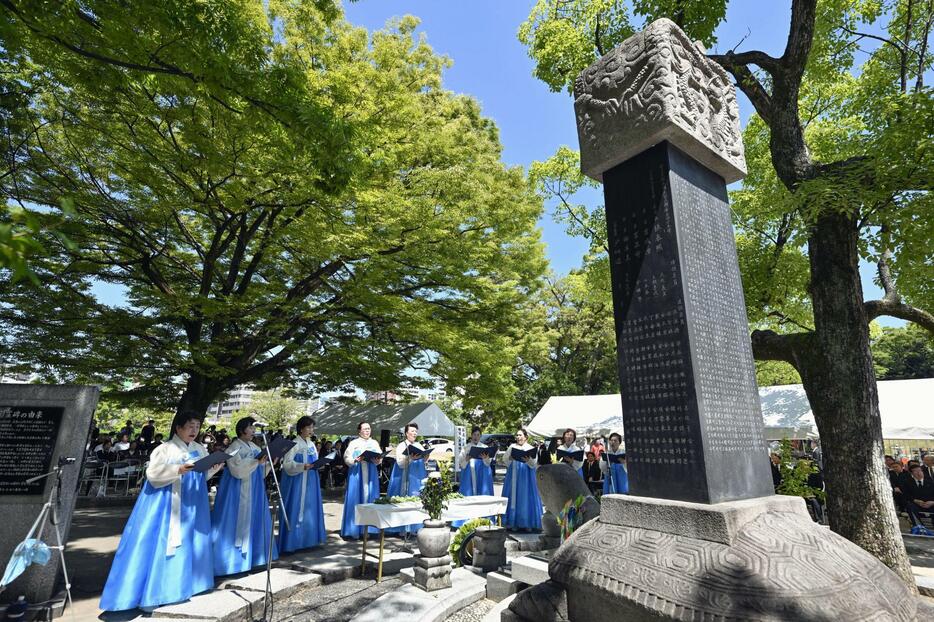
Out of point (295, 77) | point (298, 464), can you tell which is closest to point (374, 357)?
point (298, 464)

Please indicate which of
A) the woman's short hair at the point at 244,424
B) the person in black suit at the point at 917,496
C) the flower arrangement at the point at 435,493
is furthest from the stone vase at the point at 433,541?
the person in black suit at the point at 917,496

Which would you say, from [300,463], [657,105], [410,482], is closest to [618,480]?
[410,482]

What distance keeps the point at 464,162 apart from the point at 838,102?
319 inches

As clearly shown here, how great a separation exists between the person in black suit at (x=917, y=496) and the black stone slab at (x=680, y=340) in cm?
939

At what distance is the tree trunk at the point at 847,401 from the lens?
227 inches

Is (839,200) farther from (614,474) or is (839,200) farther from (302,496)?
(302,496)

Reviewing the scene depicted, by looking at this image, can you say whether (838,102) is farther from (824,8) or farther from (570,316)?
(570,316)

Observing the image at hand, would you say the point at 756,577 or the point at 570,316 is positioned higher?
the point at 570,316

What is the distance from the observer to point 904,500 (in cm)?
965

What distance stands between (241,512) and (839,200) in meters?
8.73

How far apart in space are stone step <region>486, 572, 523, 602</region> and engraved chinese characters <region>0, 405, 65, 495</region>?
5.02 meters

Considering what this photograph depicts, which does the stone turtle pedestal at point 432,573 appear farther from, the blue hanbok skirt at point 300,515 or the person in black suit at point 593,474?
the person in black suit at point 593,474

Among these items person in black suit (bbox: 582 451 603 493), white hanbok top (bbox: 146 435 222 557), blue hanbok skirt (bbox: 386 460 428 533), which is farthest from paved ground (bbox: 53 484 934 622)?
person in black suit (bbox: 582 451 603 493)

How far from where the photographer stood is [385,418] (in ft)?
49.7
